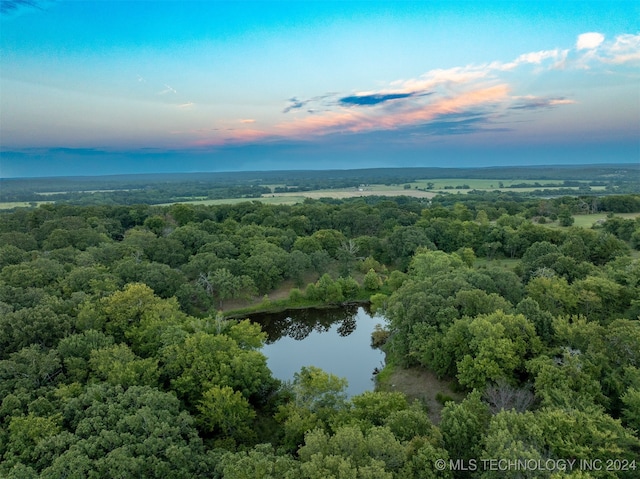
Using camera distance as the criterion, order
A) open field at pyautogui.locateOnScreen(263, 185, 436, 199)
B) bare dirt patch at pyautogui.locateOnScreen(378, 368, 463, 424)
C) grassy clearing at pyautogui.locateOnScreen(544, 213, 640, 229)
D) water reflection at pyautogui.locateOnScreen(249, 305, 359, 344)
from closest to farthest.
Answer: bare dirt patch at pyautogui.locateOnScreen(378, 368, 463, 424) → water reflection at pyautogui.locateOnScreen(249, 305, 359, 344) → grassy clearing at pyautogui.locateOnScreen(544, 213, 640, 229) → open field at pyautogui.locateOnScreen(263, 185, 436, 199)

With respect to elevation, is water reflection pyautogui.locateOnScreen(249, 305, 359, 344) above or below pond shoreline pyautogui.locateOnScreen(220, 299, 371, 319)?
below

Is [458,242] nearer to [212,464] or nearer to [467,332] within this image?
[467,332]

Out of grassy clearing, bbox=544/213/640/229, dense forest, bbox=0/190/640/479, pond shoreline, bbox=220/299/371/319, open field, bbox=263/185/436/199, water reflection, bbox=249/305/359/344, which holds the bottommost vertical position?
water reflection, bbox=249/305/359/344

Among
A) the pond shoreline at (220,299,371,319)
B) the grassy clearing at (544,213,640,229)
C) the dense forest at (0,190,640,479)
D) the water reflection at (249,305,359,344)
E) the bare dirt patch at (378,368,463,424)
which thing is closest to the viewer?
the dense forest at (0,190,640,479)

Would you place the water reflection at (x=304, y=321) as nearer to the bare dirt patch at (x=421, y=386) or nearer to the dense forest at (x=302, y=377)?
the dense forest at (x=302, y=377)

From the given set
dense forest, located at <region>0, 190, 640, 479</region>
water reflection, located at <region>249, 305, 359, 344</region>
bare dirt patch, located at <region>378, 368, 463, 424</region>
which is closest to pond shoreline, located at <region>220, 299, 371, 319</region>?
water reflection, located at <region>249, 305, 359, 344</region>

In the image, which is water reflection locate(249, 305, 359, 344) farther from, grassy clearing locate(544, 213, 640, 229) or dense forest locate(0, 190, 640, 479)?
grassy clearing locate(544, 213, 640, 229)

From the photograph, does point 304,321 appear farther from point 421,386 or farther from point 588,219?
point 588,219

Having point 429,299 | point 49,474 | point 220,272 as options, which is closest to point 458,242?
point 429,299
